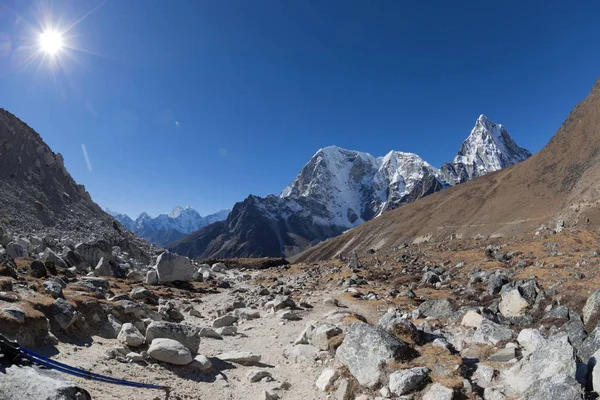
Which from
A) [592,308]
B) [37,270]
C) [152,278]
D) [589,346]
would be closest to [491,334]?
[589,346]

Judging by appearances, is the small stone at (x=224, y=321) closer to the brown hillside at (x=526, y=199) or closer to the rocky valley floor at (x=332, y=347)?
the rocky valley floor at (x=332, y=347)

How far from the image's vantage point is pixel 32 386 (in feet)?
22.6

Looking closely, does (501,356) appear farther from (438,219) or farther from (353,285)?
(438,219)

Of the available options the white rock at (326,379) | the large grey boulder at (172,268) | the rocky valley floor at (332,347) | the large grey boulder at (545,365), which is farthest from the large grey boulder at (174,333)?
the large grey boulder at (172,268)

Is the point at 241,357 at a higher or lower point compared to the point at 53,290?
lower

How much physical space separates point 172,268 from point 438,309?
28904 millimetres

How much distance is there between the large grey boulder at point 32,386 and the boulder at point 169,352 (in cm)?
452

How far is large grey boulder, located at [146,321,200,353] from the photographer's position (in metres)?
13.1

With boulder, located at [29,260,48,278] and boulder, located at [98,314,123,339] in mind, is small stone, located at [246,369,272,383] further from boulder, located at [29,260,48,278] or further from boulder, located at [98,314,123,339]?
boulder, located at [29,260,48,278]

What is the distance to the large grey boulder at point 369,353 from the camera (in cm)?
1128

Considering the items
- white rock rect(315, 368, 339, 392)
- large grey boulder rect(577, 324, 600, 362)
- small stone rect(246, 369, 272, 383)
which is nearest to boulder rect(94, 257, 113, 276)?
small stone rect(246, 369, 272, 383)

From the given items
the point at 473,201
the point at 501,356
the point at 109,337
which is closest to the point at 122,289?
the point at 109,337

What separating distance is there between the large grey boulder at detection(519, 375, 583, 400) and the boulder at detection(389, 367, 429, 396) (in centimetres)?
262

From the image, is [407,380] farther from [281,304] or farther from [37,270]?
[37,270]
